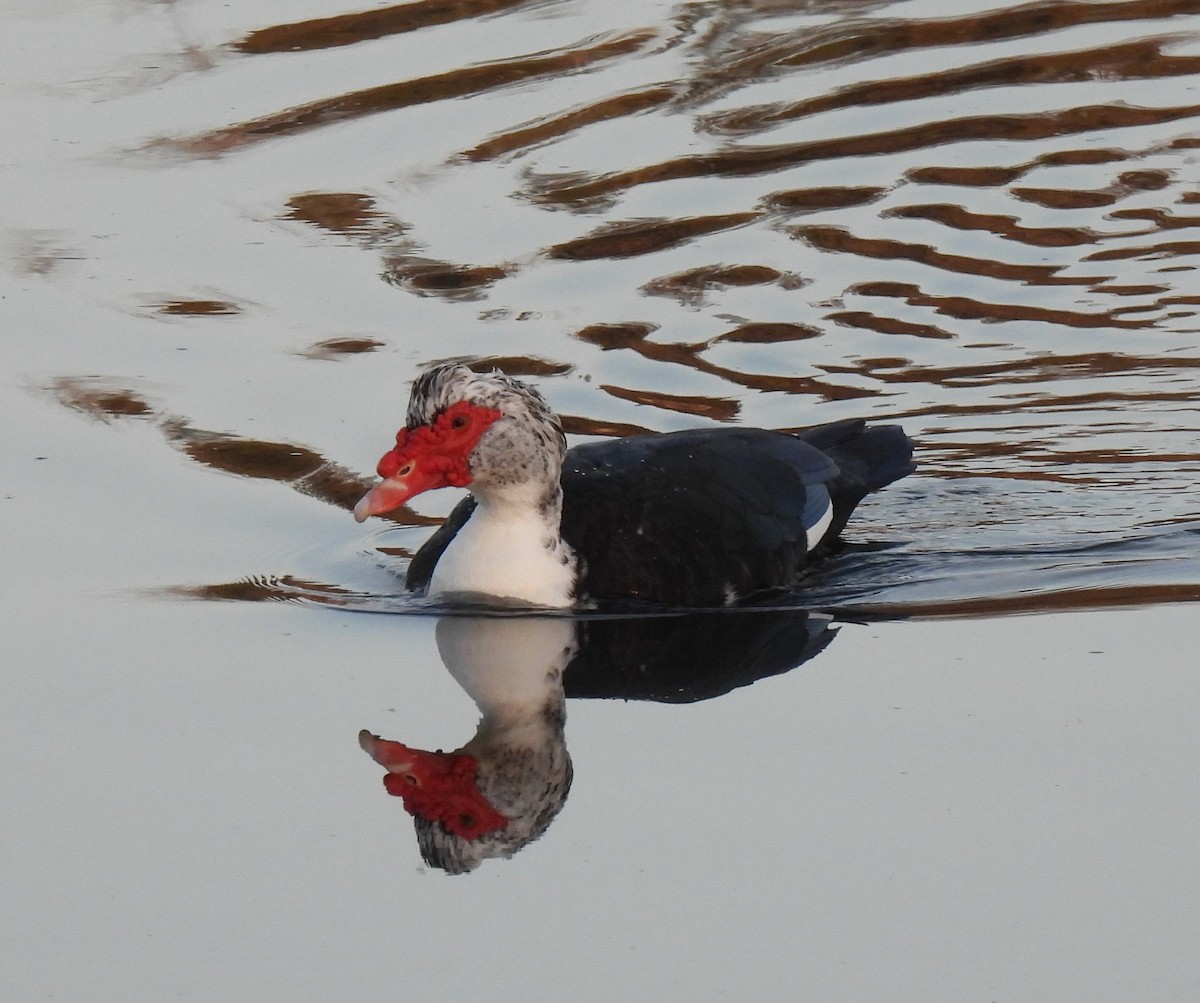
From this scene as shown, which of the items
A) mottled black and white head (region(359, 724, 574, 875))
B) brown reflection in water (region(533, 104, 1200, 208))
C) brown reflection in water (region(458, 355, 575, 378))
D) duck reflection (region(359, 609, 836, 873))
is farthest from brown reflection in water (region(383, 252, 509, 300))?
mottled black and white head (region(359, 724, 574, 875))

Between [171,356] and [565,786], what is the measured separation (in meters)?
4.05

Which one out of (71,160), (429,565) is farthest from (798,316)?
(71,160)

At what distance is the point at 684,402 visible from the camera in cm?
938

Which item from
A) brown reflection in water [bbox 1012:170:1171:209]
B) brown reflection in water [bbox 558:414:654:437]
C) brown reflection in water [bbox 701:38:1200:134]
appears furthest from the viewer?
brown reflection in water [bbox 701:38:1200:134]

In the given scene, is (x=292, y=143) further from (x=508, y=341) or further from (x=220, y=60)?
(x=508, y=341)

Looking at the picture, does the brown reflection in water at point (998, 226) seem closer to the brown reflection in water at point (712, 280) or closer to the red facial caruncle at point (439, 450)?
the brown reflection in water at point (712, 280)

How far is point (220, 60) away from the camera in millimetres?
12484

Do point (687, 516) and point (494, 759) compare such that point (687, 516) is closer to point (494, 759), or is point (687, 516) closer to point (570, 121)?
point (494, 759)

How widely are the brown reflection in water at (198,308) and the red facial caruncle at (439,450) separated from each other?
9.34 ft

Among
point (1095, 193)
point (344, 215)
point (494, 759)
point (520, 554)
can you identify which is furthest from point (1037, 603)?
point (344, 215)

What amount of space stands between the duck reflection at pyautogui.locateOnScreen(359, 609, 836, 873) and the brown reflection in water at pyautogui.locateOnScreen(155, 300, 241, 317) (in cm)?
299

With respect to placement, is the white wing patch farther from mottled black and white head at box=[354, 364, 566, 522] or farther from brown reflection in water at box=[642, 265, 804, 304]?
brown reflection in water at box=[642, 265, 804, 304]

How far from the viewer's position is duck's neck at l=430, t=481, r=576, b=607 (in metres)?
7.25

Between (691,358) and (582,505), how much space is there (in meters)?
2.45
